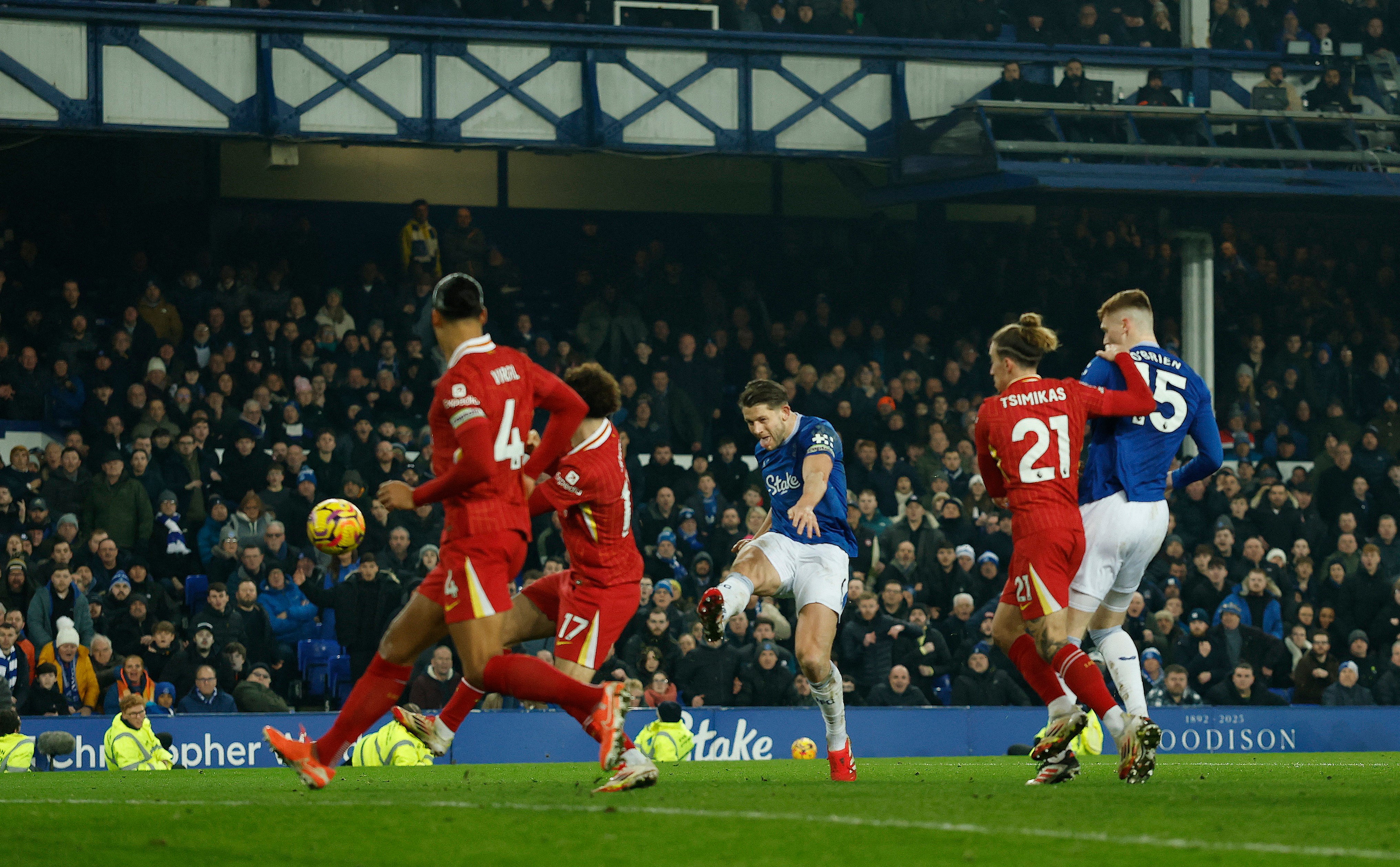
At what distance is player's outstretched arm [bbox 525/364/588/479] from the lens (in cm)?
819

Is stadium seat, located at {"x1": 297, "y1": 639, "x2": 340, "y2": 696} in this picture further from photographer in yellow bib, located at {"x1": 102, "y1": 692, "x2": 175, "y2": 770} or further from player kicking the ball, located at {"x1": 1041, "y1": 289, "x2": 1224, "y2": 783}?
player kicking the ball, located at {"x1": 1041, "y1": 289, "x2": 1224, "y2": 783}

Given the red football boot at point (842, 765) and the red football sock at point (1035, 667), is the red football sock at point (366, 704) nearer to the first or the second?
the red football boot at point (842, 765)

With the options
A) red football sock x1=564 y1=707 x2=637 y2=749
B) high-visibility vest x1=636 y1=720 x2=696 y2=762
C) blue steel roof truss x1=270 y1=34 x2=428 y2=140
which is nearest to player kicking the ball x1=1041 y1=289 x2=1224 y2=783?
red football sock x1=564 y1=707 x2=637 y2=749

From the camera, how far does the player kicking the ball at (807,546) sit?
10164mm

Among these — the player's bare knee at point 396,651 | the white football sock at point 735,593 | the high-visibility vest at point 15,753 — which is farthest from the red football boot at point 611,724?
the high-visibility vest at point 15,753

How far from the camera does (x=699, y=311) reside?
2441cm

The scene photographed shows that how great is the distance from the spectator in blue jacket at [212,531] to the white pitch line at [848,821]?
31.5ft

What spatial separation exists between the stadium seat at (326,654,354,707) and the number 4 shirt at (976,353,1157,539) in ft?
31.4

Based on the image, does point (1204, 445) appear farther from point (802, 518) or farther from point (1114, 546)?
point (802, 518)

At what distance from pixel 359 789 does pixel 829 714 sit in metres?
2.70

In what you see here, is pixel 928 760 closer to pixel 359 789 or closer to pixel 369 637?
pixel 369 637

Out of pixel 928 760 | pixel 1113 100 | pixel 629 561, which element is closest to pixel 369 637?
pixel 928 760

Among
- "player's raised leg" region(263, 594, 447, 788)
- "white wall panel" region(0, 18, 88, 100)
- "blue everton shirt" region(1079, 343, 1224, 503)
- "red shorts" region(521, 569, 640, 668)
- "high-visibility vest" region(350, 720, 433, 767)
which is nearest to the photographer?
"player's raised leg" region(263, 594, 447, 788)

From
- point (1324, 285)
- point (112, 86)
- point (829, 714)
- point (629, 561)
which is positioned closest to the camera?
point (629, 561)
